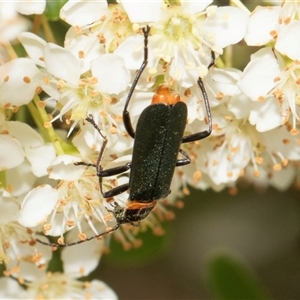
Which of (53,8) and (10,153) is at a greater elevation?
(53,8)

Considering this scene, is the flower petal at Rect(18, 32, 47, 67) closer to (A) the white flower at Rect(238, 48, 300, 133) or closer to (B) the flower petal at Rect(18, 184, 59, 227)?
(B) the flower petal at Rect(18, 184, 59, 227)

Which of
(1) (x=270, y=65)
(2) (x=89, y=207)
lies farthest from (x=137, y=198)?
(1) (x=270, y=65)

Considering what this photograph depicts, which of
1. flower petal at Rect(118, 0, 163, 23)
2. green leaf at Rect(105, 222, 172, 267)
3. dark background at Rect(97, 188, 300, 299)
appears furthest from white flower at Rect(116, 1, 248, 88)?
dark background at Rect(97, 188, 300, 299)

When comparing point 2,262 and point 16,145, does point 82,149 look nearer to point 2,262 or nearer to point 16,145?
point 16,145

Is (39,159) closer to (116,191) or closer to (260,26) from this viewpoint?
(116,191)

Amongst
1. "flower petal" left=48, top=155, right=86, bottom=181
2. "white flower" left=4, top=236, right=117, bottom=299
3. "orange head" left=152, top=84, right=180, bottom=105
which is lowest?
"white flower" left=4, top=236, right=117, bottom=299

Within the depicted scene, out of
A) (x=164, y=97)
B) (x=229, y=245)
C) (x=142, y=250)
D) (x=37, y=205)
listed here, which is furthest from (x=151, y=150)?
(x=229, y=245)
